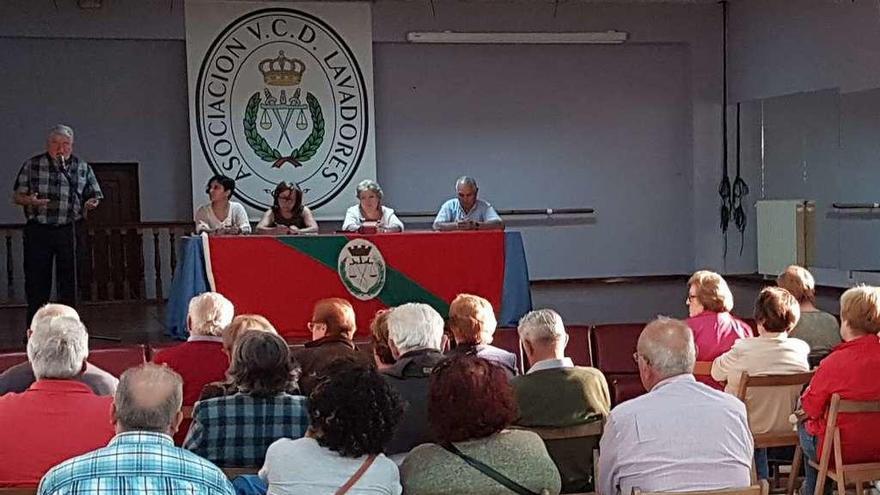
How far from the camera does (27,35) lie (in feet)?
30.9

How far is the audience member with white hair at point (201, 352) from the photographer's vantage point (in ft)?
11.5

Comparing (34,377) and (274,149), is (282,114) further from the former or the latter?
(34,377)

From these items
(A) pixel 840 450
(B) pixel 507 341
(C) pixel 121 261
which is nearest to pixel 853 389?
(A) pixel 840 450

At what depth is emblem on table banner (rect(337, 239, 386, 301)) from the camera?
656 centimetres

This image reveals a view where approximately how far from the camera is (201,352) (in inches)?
140

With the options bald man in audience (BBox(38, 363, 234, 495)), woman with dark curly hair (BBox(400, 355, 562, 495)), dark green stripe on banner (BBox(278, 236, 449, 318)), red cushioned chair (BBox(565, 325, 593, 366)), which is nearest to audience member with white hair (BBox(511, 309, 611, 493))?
woman with dark curly hair (BBox(400, 355, 562, 495))

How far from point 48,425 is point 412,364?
105 cm

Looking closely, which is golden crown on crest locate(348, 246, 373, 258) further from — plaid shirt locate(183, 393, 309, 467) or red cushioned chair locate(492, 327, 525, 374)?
plaid shirt locate(183, 393, 309, 467)

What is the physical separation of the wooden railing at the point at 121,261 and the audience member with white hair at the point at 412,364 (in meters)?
6.71

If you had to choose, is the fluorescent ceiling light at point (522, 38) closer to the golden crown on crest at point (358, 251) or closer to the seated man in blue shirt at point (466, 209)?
the seated man in blue shirt at point (466, 209)

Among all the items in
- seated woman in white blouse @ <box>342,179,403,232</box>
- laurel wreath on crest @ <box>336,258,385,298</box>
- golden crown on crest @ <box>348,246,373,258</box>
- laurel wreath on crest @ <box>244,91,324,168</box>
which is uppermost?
laurel wreath on crest @ <box>244,91,324,168</box>

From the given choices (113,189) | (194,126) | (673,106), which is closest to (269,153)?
(194,126)

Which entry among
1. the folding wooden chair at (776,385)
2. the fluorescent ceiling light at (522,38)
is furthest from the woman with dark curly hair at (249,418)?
the fluorescent ceiling light at (522,38)

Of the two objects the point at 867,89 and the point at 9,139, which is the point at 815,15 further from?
the point at 9,139
